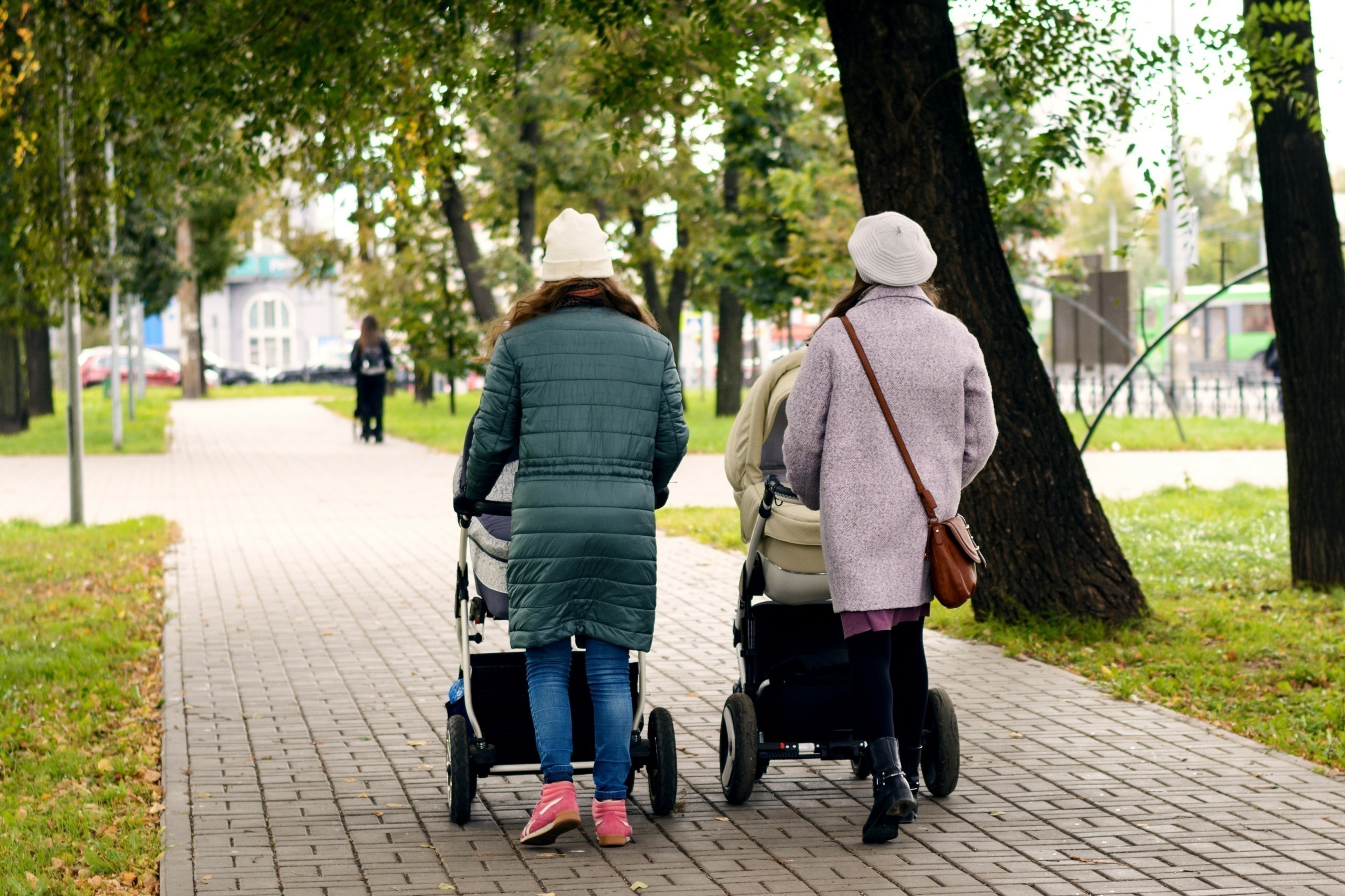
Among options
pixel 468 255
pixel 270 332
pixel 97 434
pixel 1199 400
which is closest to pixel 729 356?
pixel 468 255

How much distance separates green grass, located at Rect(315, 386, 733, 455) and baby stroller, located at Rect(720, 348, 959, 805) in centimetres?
906

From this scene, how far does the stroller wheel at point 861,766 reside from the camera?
523 cm

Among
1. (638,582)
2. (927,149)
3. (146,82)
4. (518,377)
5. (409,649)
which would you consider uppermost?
(146,82)

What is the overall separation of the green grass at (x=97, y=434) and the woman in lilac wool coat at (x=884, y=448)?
2047 cm

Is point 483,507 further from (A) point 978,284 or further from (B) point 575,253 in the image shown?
(A) point 978,284

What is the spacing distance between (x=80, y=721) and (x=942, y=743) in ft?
11.6

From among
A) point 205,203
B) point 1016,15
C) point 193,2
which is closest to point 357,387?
point 205,203

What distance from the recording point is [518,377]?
4836mm

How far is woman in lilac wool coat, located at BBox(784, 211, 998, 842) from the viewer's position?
4.80 meters

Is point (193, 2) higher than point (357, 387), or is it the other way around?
point (193, 2)

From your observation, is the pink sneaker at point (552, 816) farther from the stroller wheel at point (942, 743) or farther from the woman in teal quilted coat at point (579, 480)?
the stroller wheel at point (942, 743)

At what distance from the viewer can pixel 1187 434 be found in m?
24.3

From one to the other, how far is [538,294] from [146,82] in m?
5.41

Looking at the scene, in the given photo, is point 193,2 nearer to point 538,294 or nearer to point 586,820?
point 538,294
